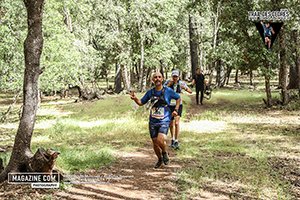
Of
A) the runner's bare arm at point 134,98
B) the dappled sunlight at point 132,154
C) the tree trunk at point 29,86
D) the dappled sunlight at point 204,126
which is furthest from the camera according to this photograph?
the dappled sunlight at point 204,126

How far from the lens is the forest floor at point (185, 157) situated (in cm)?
773

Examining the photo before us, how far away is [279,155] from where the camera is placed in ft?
36.8

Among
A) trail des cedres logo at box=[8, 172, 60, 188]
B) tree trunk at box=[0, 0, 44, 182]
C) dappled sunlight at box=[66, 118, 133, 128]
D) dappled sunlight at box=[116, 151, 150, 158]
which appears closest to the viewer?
trail des cedres logo at box=[8, 172, 60, 188]

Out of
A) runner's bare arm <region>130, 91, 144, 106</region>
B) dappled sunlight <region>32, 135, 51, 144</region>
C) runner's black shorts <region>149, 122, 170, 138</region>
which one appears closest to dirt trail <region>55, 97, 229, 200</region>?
runner's black shorts <region>149, 122, 170, 138</region>

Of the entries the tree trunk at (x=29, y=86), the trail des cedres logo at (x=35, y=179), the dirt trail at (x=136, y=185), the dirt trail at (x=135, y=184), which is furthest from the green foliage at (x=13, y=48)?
the trail des cedres logo at (x=35, y=179)

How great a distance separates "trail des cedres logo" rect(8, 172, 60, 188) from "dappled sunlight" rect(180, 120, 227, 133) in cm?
895

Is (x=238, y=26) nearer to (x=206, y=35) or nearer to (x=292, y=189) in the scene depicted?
(x=292, y=189)

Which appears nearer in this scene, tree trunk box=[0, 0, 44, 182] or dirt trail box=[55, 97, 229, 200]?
dirt trail box=[55, 97, 229, 200]

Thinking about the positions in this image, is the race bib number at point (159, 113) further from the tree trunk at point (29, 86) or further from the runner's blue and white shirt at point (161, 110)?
the tree trunk at point (29, 86)

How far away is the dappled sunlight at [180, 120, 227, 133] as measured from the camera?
52.2ft

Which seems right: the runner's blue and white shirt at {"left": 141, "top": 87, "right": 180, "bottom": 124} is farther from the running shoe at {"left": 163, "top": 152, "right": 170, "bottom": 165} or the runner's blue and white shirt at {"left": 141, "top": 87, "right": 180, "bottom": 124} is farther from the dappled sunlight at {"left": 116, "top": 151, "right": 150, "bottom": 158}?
the dappled sunlight at {"left": 116, "top": 151, "right": 150, "bottom": 158}

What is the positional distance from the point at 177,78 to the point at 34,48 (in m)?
5.09

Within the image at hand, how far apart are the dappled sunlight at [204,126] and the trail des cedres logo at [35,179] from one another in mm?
8954

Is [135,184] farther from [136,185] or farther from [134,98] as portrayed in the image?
[134,98]
